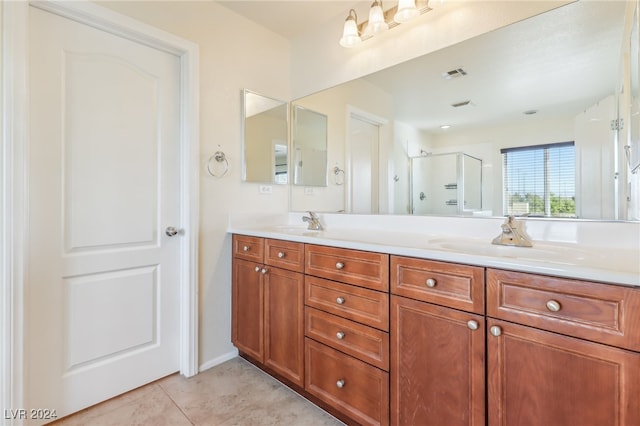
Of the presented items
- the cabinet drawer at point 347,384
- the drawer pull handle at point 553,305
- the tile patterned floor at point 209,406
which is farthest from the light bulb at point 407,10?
the tile patterned floor at point 209,406

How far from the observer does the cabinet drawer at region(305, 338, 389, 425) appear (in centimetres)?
123

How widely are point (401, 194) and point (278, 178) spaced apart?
3.36ft

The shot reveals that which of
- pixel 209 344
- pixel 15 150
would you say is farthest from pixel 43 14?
pixel 209 344

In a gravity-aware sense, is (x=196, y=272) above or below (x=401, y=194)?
below

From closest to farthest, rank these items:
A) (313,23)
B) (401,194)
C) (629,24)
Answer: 1. (629,24)
2. (401,194)
3. (313,23)

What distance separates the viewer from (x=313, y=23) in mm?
2205

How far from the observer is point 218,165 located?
201 cm

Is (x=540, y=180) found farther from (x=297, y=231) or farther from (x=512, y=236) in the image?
(x=297, y=231)

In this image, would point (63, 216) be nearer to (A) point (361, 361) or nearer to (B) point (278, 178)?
(B) point (278, 178)

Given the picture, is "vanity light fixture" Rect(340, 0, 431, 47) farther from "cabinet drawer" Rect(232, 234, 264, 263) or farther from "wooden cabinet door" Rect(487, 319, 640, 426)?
"wooden cabinet door" Rect(487, 319, 640, 426)

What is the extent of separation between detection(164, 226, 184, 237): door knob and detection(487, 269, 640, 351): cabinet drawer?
1.69 meters

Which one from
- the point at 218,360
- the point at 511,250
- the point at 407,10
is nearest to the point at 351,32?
the point at 407,10

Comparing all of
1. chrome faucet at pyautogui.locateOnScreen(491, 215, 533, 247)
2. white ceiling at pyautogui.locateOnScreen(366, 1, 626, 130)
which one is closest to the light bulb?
white ceiling at pyautogui.locateOnScreen(366, 1, 626, 130)

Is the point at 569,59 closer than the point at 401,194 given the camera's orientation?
Yes
